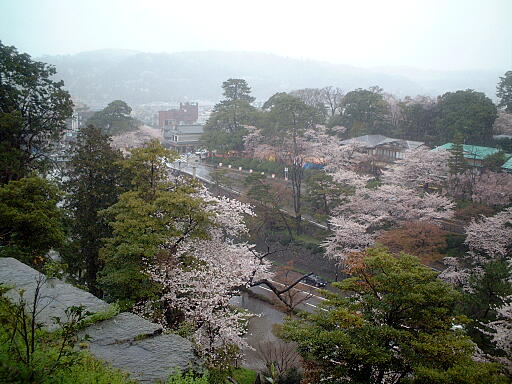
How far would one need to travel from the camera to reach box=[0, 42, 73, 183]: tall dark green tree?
15.5 meters

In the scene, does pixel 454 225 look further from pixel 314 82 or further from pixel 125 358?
pixel 314 82

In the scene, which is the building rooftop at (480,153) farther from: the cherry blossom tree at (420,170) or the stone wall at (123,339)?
the stone wall at (123,339)

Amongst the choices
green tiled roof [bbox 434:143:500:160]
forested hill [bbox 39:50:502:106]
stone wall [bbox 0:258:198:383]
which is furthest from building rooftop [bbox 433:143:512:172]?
forested hill [bbox 39:50:502:106]

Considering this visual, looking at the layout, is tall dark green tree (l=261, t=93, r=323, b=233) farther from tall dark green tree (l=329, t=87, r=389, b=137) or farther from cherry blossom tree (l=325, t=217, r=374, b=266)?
tall dark green tree (l=329, t=87, r=389, b=137)

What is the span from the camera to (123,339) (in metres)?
5.46

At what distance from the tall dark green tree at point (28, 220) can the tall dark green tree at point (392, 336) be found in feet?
24.2

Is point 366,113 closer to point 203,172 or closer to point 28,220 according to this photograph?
point 203,172

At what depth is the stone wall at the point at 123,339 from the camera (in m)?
4.82

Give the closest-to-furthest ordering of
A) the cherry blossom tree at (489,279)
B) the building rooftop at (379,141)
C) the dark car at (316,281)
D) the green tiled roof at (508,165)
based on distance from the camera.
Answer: the cherry blossom tree at (489,279) → the dark car at (316,281) → the green tiled roof at (508,165) → the building rooftop at (379,141)

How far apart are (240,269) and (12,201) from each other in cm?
718

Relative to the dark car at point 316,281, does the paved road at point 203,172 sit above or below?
above

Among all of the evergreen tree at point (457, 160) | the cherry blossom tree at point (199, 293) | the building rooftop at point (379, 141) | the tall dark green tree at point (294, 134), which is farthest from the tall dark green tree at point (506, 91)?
the cherry blossom tree at point (199, 293)

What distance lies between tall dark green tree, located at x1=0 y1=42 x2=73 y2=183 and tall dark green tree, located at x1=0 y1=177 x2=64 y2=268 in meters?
4.63

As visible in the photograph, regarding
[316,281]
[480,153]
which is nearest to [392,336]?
[316,281]
